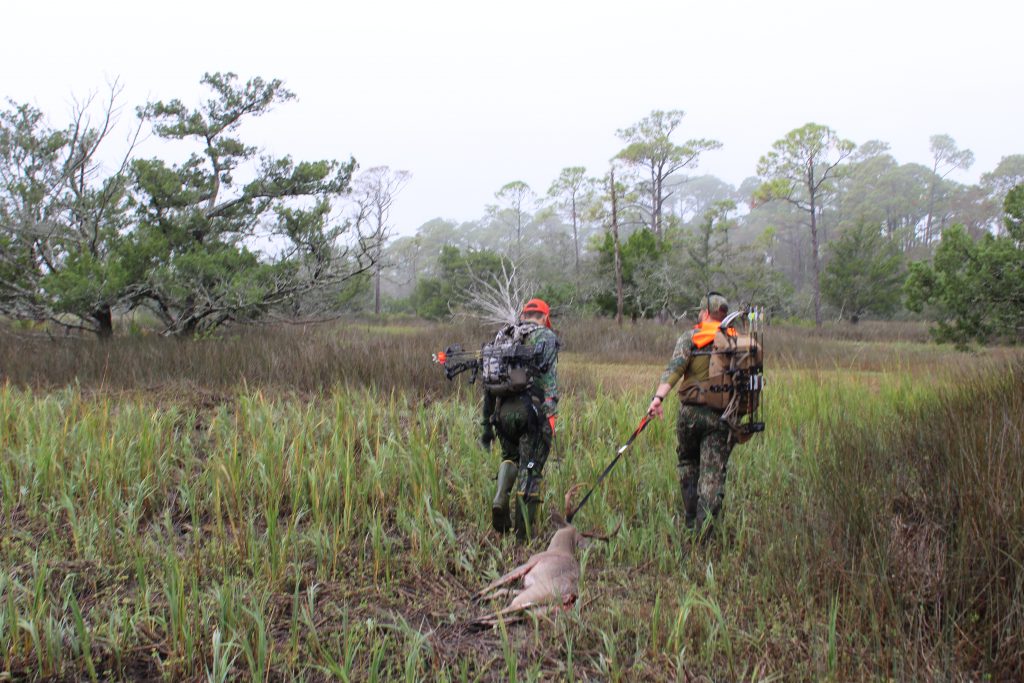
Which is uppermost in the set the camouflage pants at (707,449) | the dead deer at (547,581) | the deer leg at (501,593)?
the camouflage pants at (707,449)

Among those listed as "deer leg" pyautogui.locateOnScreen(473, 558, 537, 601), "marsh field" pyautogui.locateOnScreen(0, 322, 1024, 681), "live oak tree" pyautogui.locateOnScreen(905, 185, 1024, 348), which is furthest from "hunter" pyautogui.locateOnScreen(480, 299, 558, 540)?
"live oak tree" pyautogui.locateOnScreen(905, 185, 1024, 348)

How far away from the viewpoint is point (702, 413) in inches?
175

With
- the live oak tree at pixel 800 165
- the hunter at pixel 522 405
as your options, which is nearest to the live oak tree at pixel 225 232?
the hunter at pixel 522 405

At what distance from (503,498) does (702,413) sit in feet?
4.71

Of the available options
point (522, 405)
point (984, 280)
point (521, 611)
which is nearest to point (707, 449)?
point (522, 405)

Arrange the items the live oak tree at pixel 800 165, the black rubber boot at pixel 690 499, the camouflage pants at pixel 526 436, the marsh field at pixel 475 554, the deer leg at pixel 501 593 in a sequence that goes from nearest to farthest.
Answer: the marsh field at pixel 475 554 < the deer leg at pixel 501 593 < the camouflage pants at pixel 526 436 < the black rubber boot at pixel 690 499 < the live oak tree at pixel 800 165

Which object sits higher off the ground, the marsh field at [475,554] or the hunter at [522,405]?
the hunter at [522,405]

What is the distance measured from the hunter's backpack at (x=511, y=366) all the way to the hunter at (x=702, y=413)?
2.66 feet

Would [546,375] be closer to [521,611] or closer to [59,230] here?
[521,611]

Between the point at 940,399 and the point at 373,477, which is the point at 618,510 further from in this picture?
the point at 940,399

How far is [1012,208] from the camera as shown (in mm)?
9078

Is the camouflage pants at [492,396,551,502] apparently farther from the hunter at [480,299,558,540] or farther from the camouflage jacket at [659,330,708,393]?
the camouflage jacket at [659,330,708,393]

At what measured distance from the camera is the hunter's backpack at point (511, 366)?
4.42 meters

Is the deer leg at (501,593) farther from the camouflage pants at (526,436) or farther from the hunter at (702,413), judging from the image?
the hunter at (702,413)
